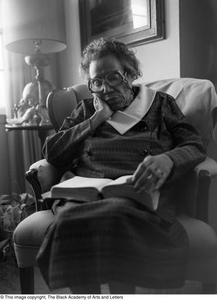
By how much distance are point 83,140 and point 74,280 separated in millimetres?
462

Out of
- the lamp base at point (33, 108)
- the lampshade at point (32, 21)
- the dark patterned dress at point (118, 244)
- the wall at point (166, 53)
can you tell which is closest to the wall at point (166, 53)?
the wall at point (166, 53)

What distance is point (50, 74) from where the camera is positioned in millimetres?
2428

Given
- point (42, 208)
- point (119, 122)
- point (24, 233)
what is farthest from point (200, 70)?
point (24, 233)

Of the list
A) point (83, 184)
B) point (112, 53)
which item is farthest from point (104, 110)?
point (83, 184)

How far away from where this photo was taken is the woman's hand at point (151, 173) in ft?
2.83

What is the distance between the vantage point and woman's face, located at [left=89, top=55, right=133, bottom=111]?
112 cm

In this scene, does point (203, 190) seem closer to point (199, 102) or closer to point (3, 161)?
point (199, 102)

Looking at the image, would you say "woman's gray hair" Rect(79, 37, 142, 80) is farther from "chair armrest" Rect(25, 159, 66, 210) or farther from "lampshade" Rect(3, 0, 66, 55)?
"lampshade" Rect(3, 0, 66, 55)

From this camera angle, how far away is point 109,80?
1114 millimetres

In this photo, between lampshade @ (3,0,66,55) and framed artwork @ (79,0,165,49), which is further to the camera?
lampshade @ (3,0,66,55)

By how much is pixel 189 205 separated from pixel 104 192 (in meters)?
0.33

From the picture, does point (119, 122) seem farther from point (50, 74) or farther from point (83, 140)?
point (50, 74)

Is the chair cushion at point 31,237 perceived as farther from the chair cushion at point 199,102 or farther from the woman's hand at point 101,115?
the chair cushion at point 199,102

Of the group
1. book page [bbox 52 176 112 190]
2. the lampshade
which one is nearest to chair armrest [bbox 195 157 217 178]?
book page [bbox 52 176 112 190]
